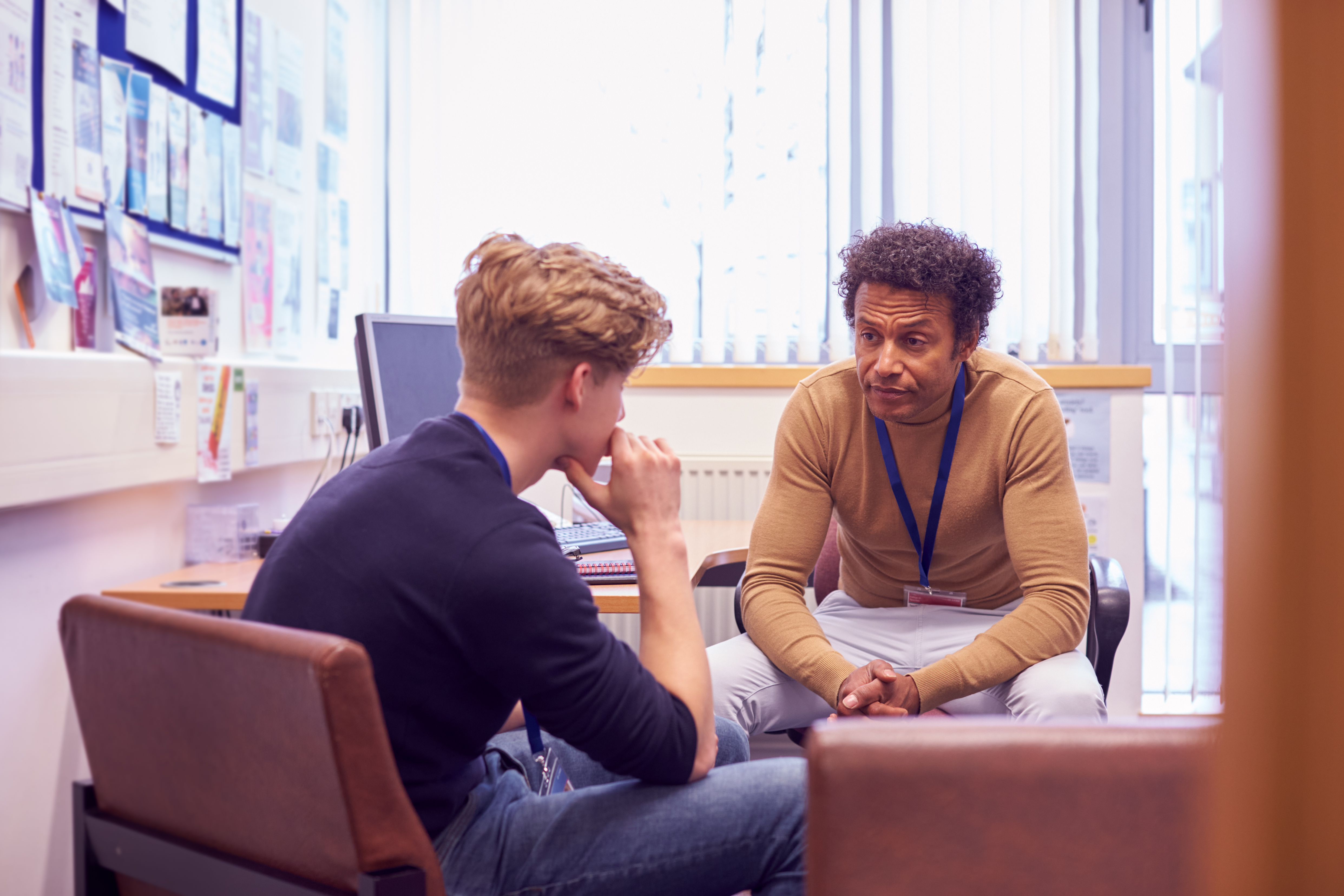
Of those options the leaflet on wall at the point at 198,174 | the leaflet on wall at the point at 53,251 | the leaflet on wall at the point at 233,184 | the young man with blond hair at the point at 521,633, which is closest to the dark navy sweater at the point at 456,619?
the young man with blond hair at the point at 521,633

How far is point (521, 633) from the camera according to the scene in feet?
2.88

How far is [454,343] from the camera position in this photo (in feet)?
6.88

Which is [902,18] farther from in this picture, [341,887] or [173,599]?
[341,887]

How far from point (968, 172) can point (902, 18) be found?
0.50 metres

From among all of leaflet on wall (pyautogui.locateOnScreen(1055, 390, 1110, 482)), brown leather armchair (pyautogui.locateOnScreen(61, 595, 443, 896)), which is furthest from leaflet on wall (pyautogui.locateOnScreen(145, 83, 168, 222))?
leaflet on wall (pyautogui.locateOnScreen(1055, 390, 1110, 482))

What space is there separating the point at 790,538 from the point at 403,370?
30.9 inches

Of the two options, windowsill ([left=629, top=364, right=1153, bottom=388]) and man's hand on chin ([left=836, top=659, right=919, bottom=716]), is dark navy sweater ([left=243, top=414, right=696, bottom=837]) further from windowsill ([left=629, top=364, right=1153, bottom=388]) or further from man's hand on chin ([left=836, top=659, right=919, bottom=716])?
windowsill ([left=629, top=364, right=1153, bottom=388])

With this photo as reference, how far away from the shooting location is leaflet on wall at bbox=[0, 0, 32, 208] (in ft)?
4.96

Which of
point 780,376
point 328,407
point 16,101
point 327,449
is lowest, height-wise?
point 327,449

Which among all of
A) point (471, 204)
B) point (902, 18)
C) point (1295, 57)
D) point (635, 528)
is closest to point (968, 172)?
point (902, 18)

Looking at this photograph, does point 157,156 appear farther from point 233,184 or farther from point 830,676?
point 830,676

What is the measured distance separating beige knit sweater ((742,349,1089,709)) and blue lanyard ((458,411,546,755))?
1.87 feet

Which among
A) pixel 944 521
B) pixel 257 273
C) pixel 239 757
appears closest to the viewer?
pixel 239 757

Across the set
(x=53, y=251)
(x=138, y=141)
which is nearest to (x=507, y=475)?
(x=53, y=251)
